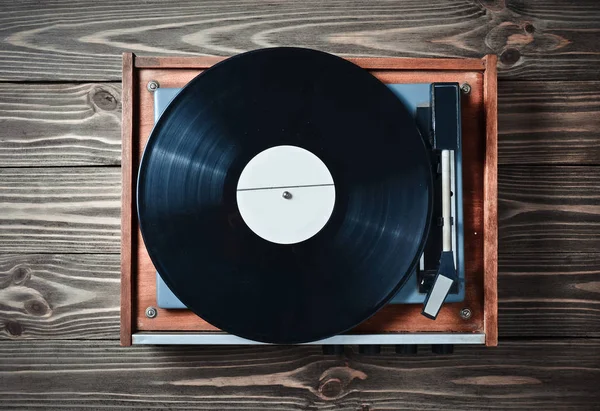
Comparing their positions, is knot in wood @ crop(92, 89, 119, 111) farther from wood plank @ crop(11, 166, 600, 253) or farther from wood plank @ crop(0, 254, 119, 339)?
wood plank @ crop(0, 254, 119, 339)

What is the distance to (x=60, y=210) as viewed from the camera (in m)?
0.88

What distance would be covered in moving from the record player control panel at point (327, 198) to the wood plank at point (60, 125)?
0.22 metres

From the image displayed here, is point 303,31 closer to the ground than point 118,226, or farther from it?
farther from it

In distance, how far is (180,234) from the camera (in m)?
0.67

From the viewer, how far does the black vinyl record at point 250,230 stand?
26.5 inches

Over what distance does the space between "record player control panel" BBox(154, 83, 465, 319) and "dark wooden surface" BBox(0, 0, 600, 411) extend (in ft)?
0.71

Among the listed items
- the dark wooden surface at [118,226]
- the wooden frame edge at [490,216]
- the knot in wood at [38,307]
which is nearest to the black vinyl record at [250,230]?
the wooden frame edge at [490,216]

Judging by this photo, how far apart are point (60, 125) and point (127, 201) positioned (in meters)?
0.28

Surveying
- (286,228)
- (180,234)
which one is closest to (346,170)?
(286,228)

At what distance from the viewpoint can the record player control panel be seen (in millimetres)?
689

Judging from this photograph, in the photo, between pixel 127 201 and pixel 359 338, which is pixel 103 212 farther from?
pixel 359 338

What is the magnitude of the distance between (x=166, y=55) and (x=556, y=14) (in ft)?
2.20

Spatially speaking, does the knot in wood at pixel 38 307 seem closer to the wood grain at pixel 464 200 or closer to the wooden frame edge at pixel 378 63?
the wood grain at pixel 464 200

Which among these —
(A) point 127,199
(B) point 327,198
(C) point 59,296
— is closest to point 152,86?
(A) point 127,199
